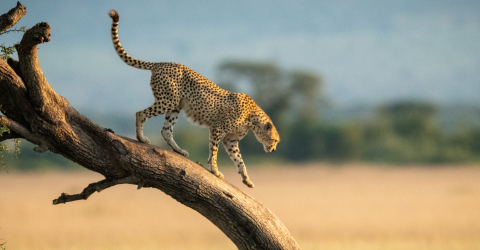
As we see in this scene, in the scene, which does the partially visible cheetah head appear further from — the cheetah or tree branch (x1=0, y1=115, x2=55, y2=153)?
tree branch (x1=0, y1=115, x2=55, y2=153)

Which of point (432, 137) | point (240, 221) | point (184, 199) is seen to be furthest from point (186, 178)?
point (432, 137)

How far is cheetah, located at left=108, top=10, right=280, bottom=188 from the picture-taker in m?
5.09

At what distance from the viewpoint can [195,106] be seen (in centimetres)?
526

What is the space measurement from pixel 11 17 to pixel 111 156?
1.47m

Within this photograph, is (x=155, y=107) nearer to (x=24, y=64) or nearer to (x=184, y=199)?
(x=184, y=199)

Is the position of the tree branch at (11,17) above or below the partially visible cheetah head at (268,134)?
below

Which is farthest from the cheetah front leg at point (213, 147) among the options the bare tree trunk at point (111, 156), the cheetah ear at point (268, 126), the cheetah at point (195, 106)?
the cheetah ear at point (268, 126)

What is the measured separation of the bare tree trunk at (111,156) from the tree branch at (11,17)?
12 millimetres

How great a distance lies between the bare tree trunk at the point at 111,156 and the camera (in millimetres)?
4379

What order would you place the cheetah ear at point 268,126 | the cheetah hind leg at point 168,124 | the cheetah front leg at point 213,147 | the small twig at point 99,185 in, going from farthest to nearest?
the cheetah ear at point 268,126, the cheetah hind leg at point 168,124, the cheetah front leg at point 213,147, the small twig at point 99,185

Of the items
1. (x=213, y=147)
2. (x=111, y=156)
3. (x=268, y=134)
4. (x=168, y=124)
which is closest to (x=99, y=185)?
(x=111, y=156)

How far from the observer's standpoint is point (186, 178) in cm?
473

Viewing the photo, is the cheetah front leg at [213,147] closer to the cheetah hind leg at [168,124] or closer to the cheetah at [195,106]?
the cheetah at [195,106]


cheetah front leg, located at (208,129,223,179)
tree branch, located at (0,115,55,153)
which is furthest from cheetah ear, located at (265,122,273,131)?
tree branch, located at (0,115,55,153)
